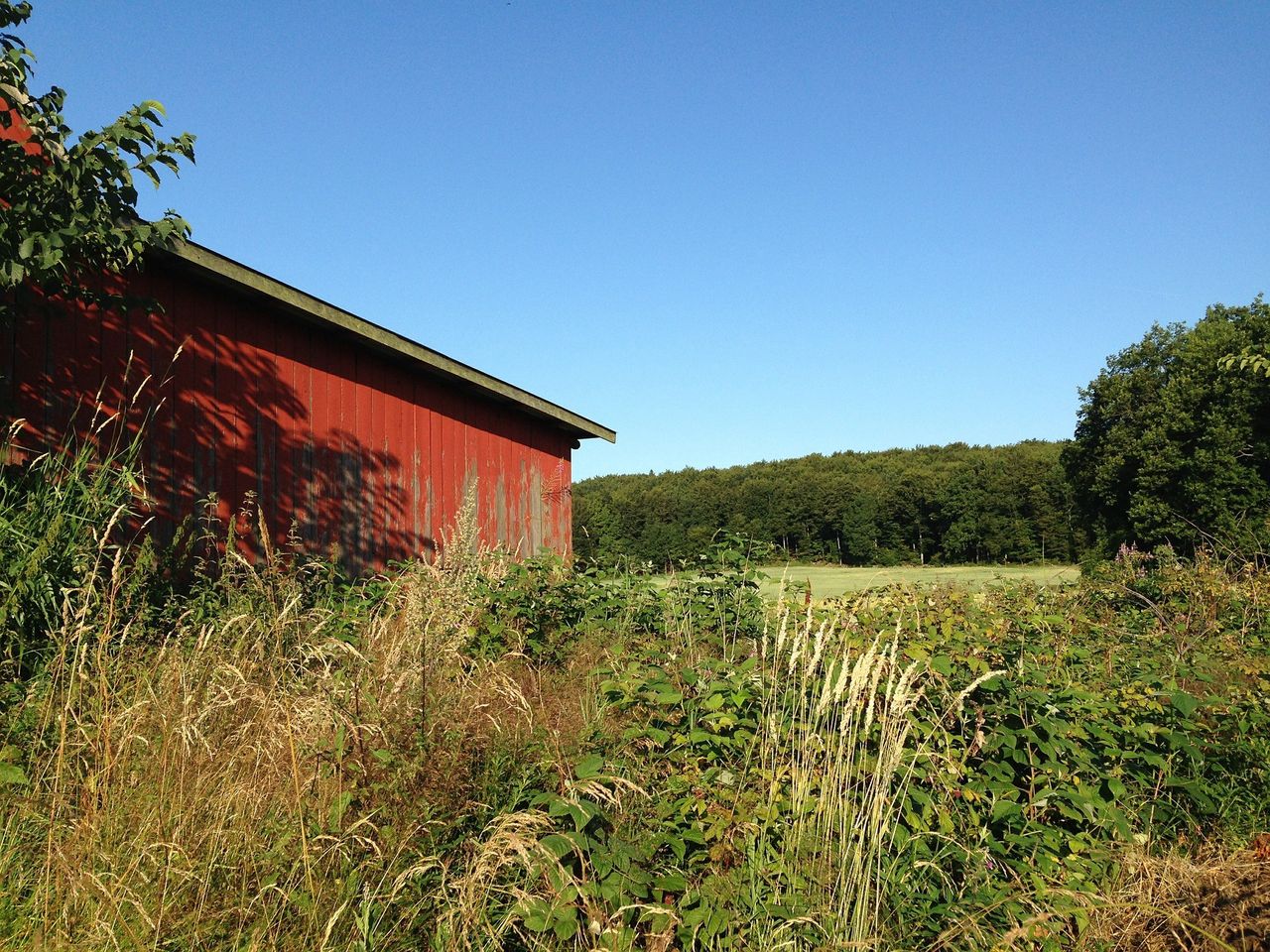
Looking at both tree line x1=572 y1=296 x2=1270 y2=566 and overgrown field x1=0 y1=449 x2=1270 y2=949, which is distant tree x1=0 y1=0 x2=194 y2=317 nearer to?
overgrown field x1=0 y1=449 x2=1270 y2=949

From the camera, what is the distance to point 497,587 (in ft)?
21.1

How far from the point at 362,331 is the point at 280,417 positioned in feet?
3.91

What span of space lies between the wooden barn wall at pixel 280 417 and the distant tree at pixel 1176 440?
19919mm

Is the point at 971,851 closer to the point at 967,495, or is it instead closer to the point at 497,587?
the point at 497,587

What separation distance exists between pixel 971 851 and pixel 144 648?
3.82m

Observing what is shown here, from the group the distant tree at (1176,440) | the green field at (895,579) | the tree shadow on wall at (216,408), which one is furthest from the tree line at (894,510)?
the tree shadow on wall at (216,408)

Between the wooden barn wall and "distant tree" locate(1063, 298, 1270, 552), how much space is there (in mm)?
19919

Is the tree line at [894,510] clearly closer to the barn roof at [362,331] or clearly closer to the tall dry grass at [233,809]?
the barn roof at [362,331]

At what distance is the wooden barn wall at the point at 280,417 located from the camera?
646 centimetres

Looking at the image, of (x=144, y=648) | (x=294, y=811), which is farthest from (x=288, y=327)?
(x=294, y=811)

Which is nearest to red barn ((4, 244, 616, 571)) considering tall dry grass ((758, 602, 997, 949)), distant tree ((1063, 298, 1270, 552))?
tall dry grass ((758, 602, 997, 949))

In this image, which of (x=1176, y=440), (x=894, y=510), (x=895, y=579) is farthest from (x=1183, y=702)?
(x=894, y=510)

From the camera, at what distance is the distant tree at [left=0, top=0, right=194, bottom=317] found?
183 inches

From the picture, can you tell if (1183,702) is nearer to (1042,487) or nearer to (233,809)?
(233,809)
